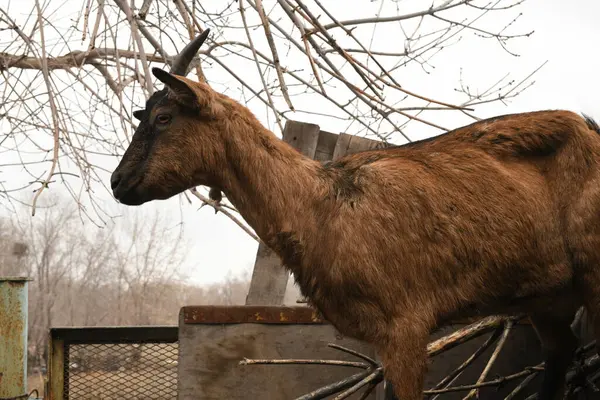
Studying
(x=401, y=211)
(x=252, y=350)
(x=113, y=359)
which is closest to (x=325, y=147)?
(x=252, y=350)

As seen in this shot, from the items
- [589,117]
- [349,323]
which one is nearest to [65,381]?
[349,323]

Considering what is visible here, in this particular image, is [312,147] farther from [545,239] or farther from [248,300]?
[545,239]

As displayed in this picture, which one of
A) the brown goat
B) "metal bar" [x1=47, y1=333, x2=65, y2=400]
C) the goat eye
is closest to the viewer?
the brown goat

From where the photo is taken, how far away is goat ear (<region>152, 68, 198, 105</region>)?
11.3 ft

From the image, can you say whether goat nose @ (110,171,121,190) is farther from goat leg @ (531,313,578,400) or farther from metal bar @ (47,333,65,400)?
goat leg @ (531,313,578,400)

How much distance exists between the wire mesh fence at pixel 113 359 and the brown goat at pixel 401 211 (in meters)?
2.08

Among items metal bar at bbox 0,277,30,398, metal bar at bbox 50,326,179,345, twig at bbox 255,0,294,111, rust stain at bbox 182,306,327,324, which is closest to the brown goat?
twig at bbox 255,0,294,111

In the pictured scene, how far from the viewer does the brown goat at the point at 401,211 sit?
350cm

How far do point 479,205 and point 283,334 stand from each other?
1.85 meters

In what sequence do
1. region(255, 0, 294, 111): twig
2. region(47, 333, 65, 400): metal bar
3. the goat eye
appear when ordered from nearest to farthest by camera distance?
the goat eye
region(255, 0, 294, 111): twig
region(47, 333, 65, 400): metal bar

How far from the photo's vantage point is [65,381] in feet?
17.4

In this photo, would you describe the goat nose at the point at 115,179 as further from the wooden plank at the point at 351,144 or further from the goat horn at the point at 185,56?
the wooden plank at the point at 351,144

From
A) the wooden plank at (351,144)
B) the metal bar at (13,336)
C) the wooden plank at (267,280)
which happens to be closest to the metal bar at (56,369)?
the metal bar at (13,336)

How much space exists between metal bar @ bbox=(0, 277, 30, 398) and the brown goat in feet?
7.93
